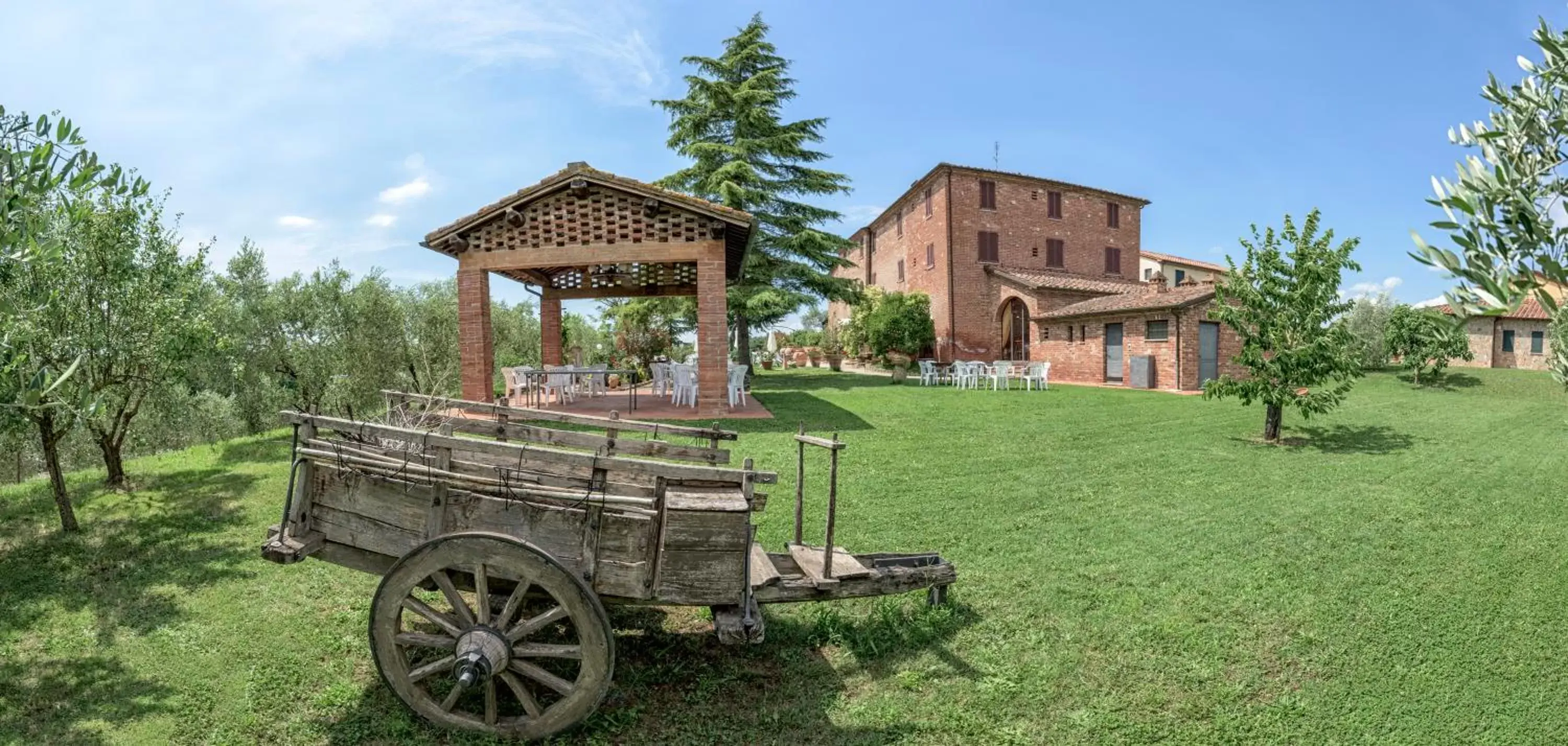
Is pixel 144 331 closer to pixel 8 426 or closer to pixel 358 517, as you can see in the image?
pixel 8 426

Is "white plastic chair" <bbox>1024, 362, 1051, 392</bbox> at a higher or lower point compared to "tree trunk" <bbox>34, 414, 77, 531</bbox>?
higher

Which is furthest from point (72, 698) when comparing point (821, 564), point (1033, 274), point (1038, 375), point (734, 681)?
point (1033, 274)

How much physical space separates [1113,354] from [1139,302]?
1.80 m

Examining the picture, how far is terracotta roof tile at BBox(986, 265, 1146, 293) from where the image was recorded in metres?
26.8

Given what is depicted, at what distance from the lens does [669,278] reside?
18.5 metres

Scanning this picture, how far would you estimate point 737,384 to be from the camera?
1450 cm

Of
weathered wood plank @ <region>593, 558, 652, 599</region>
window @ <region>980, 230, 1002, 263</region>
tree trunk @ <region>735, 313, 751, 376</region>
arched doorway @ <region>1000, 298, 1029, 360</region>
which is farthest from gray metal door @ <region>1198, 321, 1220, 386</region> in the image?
weathered wood plank @ <region>593, 558, 652, 599</region>

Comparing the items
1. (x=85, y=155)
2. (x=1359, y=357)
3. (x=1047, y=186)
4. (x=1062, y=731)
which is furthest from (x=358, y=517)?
(x=1047, y=186)

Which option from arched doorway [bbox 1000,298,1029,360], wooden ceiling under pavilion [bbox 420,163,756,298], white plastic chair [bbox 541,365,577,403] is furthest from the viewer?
arched doorway [bbox 1000,298,1029,360]

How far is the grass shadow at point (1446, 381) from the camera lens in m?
19.6

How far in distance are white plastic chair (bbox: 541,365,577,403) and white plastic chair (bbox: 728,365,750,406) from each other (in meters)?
3.23

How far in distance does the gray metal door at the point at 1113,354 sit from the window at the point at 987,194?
8.44 metres

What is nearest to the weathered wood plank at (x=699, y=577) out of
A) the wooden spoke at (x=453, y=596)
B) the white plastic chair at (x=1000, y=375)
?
the wooden spoke at (x=453, y=596)

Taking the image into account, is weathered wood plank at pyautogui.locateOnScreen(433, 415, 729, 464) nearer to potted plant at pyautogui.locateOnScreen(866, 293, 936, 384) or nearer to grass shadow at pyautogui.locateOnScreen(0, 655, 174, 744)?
grass shadow at pyautogui.locateOnScreen(0, 655, 174, 744)
